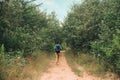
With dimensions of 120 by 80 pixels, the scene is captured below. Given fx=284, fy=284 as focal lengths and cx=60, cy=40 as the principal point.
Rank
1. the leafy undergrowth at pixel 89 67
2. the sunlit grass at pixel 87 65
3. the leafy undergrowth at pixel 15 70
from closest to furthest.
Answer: the leafy undergrowth at pixel 15 70, the leafy undergrowth at pixel 89 67, the sunlit grass at pixel 87 65

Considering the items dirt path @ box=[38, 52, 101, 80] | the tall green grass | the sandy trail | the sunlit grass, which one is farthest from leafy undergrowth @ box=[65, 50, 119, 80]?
the tall green grass

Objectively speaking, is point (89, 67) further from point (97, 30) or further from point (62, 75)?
point (97, 30)

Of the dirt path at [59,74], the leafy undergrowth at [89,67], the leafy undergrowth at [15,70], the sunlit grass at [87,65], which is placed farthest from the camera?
the sunlit grass at [87,65]

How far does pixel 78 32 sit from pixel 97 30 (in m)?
2.14

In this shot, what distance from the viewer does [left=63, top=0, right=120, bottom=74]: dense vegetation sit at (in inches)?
680

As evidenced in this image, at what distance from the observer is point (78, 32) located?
24.3 meters

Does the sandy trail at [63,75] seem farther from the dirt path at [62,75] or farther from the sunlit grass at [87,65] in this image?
the sunlit grass at [87,65]

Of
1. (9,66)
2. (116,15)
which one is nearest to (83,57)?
(116,15)

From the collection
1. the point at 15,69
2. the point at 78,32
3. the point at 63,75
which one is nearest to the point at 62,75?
the point at 63,75

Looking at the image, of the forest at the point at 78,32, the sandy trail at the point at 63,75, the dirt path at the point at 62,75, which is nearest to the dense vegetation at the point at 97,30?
the forest at the point at 78,32

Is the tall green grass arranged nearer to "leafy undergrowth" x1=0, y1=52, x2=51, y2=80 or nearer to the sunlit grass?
"leafy undergrowth" x1=0, y1=52, x2=51, y2=80

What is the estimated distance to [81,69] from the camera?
64.0 feet

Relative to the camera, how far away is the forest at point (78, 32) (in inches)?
664

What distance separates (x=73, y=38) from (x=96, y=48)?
6673 mm
